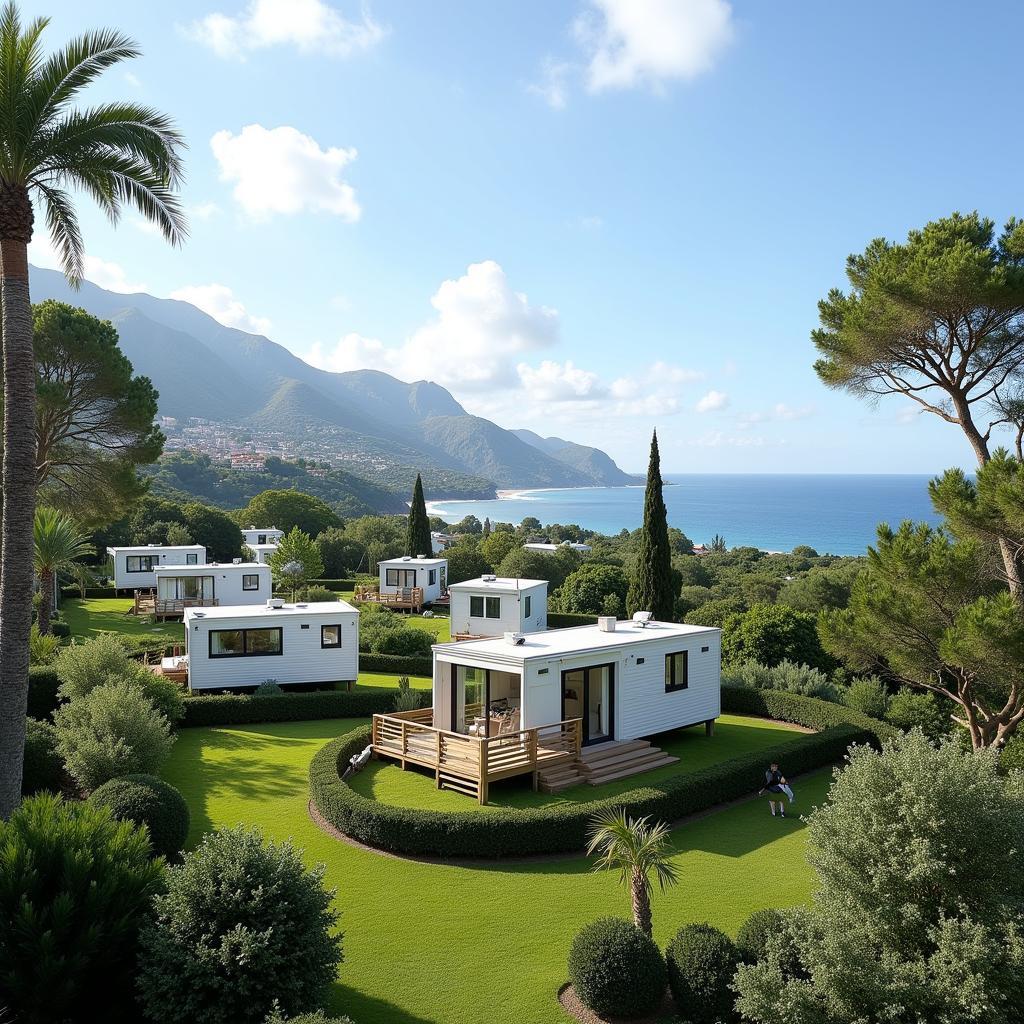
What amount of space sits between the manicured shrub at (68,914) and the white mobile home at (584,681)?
28.3 ft

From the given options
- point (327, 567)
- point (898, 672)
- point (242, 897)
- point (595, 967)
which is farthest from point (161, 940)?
point (327, 567)

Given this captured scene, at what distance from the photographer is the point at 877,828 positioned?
6867 mm

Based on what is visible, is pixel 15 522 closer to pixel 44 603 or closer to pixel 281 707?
pixel 281 707

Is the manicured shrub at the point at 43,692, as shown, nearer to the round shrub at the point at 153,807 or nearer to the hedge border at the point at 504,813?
the hedge border at the point at 504,813

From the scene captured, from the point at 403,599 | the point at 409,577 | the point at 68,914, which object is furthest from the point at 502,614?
the point at 68,914

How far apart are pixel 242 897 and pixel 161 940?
77cm

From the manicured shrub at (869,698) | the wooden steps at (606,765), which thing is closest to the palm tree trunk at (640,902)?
the wooden steps at (606,765)

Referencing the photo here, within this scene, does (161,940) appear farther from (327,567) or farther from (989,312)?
(327,567)

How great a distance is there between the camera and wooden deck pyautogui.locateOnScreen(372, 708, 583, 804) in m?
14.0

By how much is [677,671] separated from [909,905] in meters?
11.6

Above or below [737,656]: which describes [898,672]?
above

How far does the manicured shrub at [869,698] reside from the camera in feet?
68.4

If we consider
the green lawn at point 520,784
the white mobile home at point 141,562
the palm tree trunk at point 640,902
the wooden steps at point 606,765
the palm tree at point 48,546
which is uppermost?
the palm tree at point 48,546

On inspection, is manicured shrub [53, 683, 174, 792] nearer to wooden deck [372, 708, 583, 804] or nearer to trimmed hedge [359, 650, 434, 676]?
wooden deck [372, 708, 583, 804]
